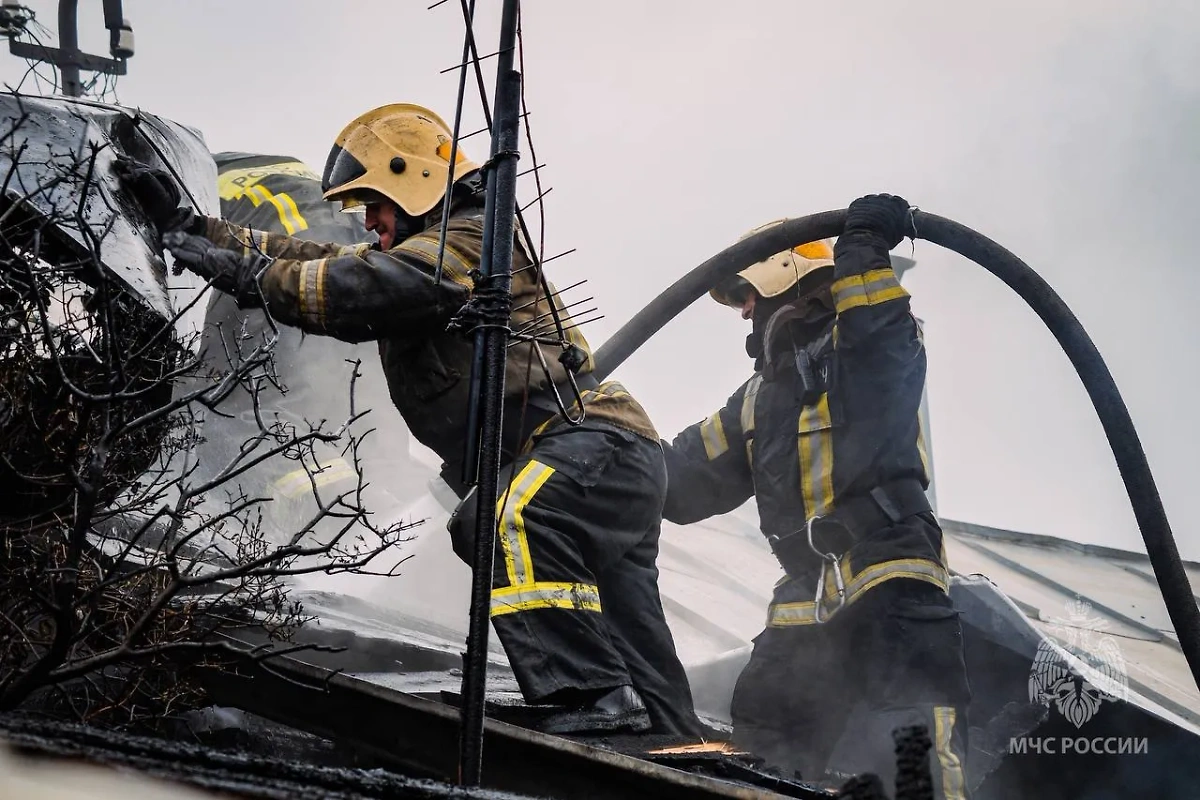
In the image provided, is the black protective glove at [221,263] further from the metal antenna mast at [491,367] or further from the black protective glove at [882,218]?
the black protective glove at [882,218]

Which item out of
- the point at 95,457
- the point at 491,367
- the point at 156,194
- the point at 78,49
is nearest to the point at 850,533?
the point at 491,367

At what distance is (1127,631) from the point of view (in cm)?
809

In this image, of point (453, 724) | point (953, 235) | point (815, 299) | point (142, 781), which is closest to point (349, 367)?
point (815, 299)

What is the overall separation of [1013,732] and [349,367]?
4.55 m

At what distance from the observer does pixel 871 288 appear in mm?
5449

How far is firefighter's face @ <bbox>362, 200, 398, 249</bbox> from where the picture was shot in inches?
192

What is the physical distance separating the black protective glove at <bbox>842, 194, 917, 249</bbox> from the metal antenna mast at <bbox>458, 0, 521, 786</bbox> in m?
2.40

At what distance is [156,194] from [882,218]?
9.85ft

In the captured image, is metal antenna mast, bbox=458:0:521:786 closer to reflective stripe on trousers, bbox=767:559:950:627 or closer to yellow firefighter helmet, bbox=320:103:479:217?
yellow firefighter helmet, bbox=320:103:479:217

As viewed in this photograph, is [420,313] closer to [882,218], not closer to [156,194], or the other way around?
[156,194]

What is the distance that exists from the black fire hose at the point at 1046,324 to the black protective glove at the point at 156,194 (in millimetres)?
2555

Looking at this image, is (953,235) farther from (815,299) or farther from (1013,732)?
(1013,732)

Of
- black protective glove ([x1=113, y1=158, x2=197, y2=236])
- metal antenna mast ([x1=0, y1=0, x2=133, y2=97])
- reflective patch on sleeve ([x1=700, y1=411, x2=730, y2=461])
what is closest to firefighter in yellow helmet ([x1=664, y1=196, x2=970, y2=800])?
reflective patch on sleeve ([x1=700, y1=411, x2=730, y2=461])

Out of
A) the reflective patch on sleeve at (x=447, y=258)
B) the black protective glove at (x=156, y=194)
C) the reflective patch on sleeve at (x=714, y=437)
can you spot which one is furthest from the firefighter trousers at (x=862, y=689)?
the black protective glove at (x=156, y=194)
